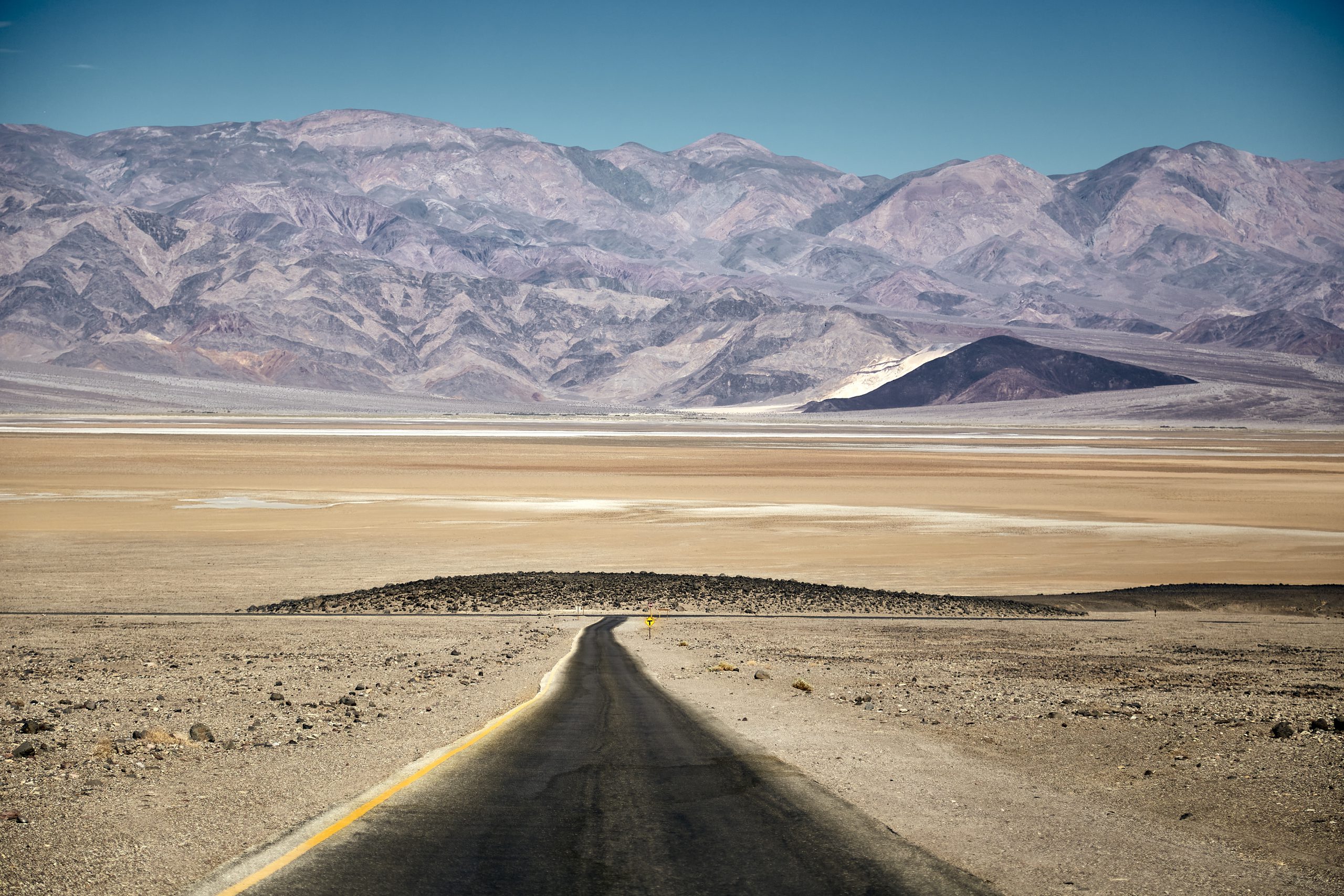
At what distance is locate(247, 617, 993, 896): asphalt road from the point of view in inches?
261

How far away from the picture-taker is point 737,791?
28.8ft

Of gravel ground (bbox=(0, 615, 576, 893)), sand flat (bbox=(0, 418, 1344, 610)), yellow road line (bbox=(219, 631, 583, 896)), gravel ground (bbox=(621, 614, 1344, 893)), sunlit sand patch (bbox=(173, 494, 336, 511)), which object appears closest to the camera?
yellow road line (bbox=(219, 631, 583, 896))

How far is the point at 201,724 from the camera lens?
10594mm

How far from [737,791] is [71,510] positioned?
38.5m

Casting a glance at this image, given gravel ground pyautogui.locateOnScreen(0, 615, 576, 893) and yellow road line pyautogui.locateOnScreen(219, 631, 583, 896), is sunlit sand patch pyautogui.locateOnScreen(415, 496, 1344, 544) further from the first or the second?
yellow road line pyautogui.locateOnScreen(219, 631, 583, 896)

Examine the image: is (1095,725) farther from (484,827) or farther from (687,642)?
(687,642)

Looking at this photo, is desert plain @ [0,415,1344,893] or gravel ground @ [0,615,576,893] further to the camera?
desert plain @ [0,415,1344,893]

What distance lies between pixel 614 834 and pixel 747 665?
9269 mm

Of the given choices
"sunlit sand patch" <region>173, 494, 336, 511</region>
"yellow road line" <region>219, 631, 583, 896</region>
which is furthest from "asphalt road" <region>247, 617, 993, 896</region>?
"sunlit sand patch" <region>173, 494, 336, 511</region>

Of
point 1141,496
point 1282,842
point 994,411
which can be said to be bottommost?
point 1282,842

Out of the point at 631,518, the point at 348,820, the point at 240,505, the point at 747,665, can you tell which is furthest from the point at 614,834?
the point at 240,505

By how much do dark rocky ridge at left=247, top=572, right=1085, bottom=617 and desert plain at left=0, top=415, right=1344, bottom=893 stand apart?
107cm

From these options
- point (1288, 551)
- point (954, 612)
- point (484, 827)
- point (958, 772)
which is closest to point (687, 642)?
point (954, 612)

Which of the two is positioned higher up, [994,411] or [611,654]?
[994,411]
